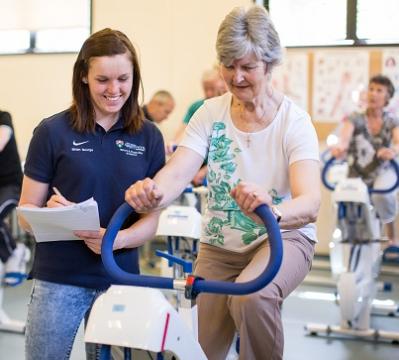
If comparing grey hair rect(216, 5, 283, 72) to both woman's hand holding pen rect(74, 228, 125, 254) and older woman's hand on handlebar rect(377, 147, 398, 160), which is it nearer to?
woman's hand holding pen rect(74, 228, 125, 254)

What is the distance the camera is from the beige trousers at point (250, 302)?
6.25 feet

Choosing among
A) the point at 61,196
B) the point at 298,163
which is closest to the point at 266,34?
the point at 298,163

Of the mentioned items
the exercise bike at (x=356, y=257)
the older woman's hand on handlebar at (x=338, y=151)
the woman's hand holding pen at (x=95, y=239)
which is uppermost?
the older woman's hand on handlebar at (x=338, y=151)

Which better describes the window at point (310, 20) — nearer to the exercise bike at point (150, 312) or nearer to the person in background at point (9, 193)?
the person in background at point (9, 193)

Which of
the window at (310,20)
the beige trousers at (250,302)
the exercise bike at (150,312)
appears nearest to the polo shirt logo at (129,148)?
the beige trousers at (250,302)

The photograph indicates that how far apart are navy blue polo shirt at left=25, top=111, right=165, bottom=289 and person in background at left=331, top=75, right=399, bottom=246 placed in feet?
9.06

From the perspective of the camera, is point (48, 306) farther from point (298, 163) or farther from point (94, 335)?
point (298, 163)

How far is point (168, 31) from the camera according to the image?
686cm

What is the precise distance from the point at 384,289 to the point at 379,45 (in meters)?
2.39

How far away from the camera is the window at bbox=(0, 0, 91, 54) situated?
731cm

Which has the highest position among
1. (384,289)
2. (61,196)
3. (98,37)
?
(98,37)

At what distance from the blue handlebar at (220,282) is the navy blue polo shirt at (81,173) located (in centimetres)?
40

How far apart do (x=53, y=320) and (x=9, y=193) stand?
7.25ft

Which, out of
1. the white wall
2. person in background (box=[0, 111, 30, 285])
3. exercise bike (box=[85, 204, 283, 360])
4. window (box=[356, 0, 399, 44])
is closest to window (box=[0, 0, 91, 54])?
the white wall
